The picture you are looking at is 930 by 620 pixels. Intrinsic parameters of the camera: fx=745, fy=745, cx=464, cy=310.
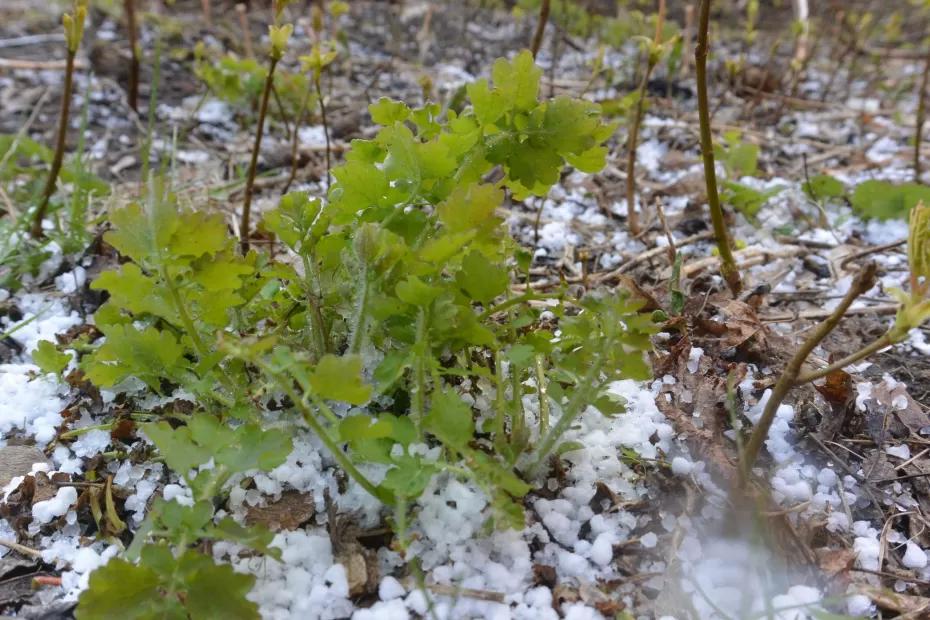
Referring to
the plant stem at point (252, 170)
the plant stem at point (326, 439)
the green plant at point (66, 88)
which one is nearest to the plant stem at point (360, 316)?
the plant stem at point (326, 439)

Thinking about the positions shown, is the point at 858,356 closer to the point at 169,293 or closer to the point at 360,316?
the point at 360,316

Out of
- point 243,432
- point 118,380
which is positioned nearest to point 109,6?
point 118,380

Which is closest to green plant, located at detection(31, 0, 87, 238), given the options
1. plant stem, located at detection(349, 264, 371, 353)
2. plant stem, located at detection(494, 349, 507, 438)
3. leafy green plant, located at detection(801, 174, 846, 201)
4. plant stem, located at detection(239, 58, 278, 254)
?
plant stem, located at detection(239, 58, 278, 254)

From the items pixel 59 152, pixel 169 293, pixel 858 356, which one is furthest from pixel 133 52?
pixel 858 356

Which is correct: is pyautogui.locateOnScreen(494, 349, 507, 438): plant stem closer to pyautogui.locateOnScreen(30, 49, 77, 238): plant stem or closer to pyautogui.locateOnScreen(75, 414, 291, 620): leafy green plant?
pyautogui.locateOnScreen(75, 414, 291, 620): leafy green plant

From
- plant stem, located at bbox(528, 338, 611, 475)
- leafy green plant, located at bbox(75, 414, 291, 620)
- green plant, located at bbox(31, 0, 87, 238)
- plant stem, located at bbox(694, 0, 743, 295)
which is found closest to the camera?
leafy green plant, located at bbox(75, 414, 291, 620)

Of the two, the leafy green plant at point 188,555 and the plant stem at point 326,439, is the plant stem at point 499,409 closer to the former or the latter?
the plant stem at point 326,439
